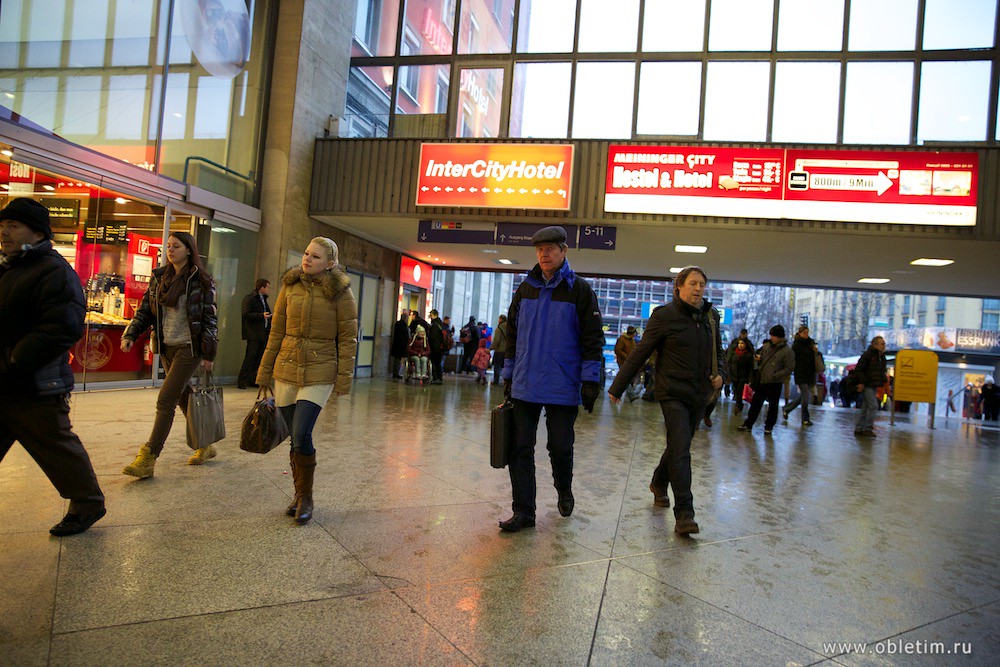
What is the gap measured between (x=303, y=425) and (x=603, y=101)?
11.0 meters

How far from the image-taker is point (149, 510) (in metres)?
3.89

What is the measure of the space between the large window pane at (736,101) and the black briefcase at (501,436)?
9.69 metres

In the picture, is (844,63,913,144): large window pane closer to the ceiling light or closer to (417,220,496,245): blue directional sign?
the ceiling light

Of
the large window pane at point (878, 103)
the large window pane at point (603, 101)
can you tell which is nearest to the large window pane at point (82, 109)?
the large window pane at point (603, 101)

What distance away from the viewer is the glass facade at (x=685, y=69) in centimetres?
1209

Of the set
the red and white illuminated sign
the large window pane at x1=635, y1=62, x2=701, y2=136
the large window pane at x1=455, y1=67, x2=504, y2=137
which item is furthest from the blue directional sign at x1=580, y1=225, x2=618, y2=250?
the red and white illuminated sign

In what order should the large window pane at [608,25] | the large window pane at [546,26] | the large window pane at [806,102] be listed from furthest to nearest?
the large window pane at [546,26], the large window pane at [608,25], the large window pane at [806,102]

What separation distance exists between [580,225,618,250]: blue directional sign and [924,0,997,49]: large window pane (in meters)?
6.80

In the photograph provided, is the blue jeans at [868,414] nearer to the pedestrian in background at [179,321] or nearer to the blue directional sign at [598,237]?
the blue directional sign at [598,237]

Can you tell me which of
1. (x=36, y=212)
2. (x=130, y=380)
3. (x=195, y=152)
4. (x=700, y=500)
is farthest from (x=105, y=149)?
(x=700, y=500)

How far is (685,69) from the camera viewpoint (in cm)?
1321

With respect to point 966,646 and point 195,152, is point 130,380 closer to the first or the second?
point 195,152

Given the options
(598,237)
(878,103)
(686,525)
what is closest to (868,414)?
(598,237)

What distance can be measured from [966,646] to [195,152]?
11.2m
